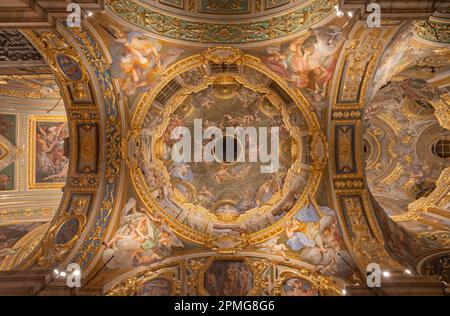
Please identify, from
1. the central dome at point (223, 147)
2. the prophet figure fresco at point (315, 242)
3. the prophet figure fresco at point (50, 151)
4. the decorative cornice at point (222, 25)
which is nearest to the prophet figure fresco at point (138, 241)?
the central dome at point (223, 147)

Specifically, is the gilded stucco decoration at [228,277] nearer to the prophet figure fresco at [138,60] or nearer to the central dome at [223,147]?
the central dome at [223,147]

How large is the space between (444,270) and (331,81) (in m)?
7.36

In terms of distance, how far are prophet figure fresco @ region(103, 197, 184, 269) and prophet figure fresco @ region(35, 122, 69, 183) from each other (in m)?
5.16

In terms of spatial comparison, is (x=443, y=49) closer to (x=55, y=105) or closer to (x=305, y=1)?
(x=305, y=1)

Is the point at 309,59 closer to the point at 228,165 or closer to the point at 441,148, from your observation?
the point at 228,165

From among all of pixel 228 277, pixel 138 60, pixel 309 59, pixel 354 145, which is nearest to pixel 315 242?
pixel 228 277

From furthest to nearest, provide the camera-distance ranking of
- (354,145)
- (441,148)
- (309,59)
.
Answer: (441,148) < (354,145) < (309,59)

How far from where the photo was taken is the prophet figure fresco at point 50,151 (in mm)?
14289

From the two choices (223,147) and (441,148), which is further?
(441,148)

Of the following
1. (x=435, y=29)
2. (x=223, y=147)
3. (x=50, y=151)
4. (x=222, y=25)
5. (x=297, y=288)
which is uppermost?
(x=222, y=25)

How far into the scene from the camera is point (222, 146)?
1311 cm

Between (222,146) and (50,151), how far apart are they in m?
7.43

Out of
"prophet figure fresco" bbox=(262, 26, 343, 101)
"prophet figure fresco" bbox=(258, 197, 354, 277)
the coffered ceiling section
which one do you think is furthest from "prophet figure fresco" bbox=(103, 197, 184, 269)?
"prophet figure fresco" bbox=(262, 26, 343, 101)
